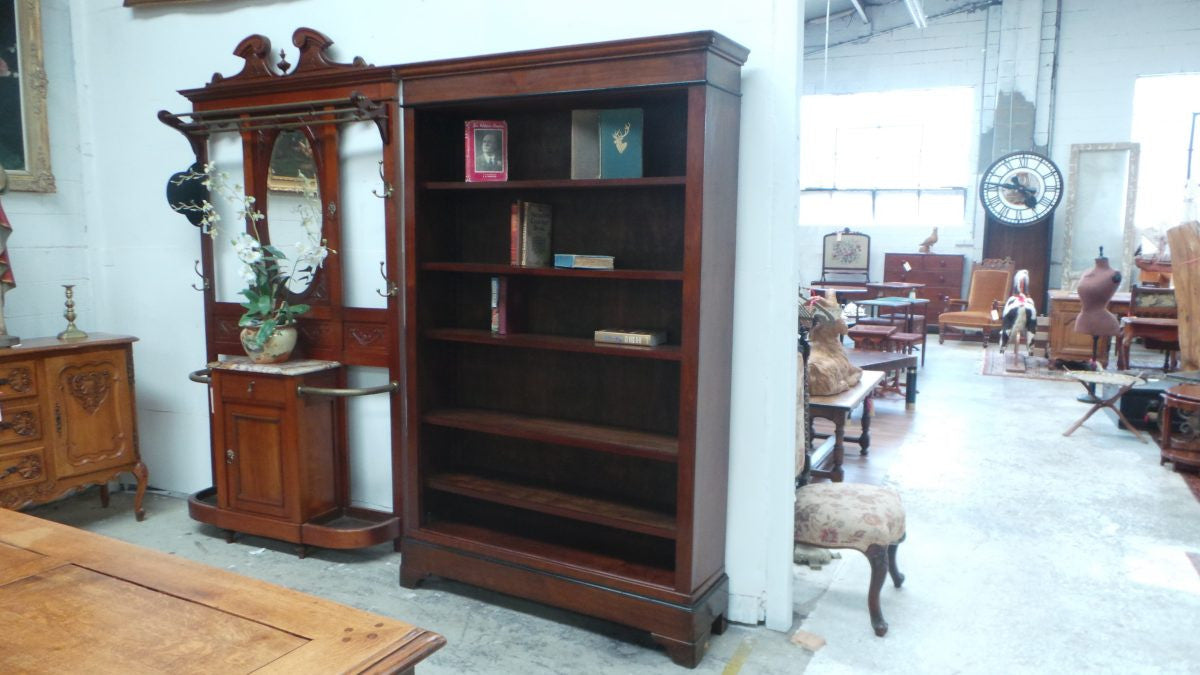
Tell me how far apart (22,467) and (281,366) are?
48.6 inches

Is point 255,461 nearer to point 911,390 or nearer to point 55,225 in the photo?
point 55,225

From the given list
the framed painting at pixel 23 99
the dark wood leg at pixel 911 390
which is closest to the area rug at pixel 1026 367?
the dark wood leg at pixel 911 390

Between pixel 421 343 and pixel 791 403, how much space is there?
4.65ft

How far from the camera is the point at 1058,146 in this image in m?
10.3

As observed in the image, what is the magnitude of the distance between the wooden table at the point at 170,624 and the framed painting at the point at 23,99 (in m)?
3.05

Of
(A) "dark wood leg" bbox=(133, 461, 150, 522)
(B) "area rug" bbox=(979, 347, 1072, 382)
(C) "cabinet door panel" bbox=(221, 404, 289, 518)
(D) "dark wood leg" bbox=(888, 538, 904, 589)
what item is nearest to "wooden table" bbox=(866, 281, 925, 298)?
(B) "area rug" bbox=(979, 347, 1072, 382)

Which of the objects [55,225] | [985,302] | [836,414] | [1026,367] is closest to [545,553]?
[836,414]

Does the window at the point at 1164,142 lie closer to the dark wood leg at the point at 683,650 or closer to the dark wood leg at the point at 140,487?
the dark wood leg at the point at 683,650

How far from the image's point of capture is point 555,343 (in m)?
2.95

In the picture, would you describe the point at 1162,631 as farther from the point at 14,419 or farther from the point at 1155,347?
the point at 1155,347

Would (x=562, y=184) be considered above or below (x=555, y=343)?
above

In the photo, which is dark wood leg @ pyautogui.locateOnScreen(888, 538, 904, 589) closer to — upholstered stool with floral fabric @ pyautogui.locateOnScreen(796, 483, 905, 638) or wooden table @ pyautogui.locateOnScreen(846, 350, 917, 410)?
upholstered stool with floral fabric @ pyautogui.locateOnScreen(796, 483, 905, 638)

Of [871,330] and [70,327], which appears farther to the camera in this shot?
[871,330]

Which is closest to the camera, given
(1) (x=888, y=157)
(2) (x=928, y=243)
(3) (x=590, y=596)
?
(3) (x=590, y=596)
